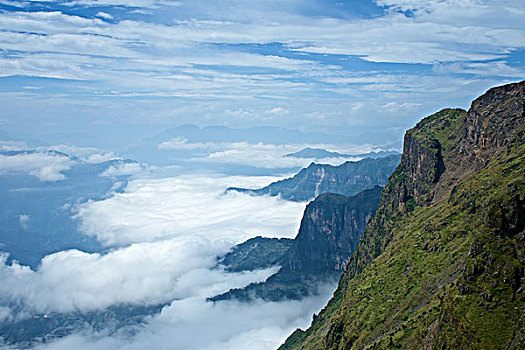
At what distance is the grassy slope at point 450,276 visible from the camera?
5619 centimetres

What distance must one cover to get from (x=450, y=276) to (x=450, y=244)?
1423 cm

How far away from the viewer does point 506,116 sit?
101 m

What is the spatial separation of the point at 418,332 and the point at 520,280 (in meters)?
19.8

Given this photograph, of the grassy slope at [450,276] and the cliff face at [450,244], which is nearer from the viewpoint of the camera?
the grassy slope at [450,276]

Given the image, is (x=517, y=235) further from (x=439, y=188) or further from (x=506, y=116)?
(x=439, y=188)

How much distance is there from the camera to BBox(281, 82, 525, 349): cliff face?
188 feet

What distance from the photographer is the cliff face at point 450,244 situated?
57.2 metres

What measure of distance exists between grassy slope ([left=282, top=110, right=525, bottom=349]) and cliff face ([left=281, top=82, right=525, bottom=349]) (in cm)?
15

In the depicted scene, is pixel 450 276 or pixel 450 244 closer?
pixel 450 276

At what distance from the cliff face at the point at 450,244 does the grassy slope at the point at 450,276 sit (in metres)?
0.15

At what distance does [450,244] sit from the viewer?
88.6 m

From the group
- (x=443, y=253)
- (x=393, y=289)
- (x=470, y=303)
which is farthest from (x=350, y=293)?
(x=470, y=303)

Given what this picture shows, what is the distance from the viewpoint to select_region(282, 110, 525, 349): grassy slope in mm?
56188

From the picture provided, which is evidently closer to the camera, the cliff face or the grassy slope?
the grassy slope
